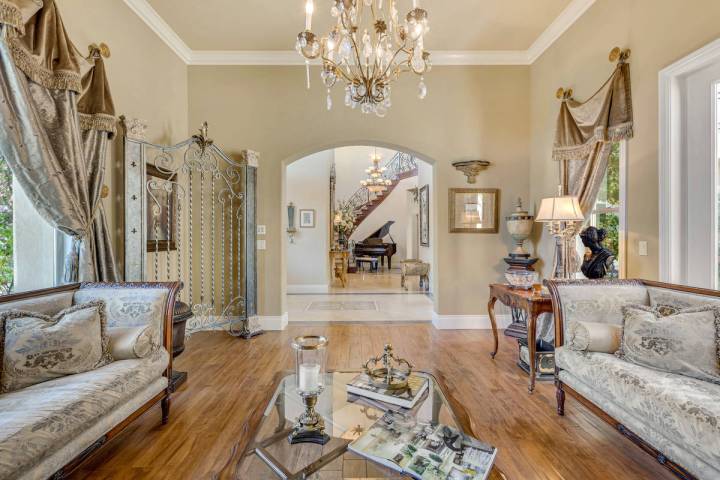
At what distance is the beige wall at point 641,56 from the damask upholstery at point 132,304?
368cm

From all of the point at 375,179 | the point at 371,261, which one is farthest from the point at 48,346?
the point at 371,261

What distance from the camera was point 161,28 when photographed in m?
3.94

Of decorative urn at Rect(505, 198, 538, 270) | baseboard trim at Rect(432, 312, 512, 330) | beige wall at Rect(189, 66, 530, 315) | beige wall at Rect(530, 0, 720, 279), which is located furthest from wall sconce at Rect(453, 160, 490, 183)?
baseboard trim at Rect(432, 312, 512, 330)

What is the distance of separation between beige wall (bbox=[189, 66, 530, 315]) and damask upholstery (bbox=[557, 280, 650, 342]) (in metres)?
2.20

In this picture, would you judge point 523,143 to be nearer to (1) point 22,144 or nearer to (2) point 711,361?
(2) point 711,361

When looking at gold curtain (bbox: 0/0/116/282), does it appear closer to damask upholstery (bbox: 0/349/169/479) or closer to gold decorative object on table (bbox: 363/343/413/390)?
damask upholstery (bbox: 0/349/169/479)

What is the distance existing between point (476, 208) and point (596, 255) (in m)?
1.88

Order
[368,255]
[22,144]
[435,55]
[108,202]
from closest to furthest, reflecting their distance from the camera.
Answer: [22,144], [108,202], [435,55], [368,255]

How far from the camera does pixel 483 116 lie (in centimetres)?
465

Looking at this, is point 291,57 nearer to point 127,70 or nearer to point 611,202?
point 127,70

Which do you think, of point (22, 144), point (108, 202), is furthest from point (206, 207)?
point (22, 144)

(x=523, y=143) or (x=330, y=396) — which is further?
(x=523, y=143)

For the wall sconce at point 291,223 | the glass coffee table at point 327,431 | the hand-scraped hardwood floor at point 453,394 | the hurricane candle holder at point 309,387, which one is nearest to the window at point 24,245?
the hand-scraped hardwood floor at point 453,394

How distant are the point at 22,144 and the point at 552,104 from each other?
4922 mm
